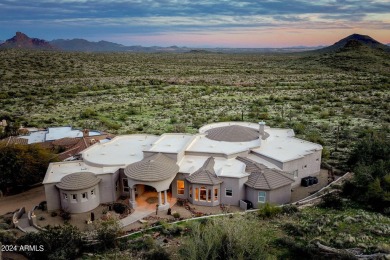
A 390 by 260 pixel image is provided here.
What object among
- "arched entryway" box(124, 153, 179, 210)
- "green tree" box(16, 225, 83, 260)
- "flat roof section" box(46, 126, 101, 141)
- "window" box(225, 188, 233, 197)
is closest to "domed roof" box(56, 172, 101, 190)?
"arched entryway" box(124, 153, 179, 210)

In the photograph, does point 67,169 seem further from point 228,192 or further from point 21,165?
point 228,192

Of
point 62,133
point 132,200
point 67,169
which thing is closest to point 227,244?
point 132,200

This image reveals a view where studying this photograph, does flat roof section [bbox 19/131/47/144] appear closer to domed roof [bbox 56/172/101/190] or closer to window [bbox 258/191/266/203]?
domed roof [bbox 56/172/101/190]

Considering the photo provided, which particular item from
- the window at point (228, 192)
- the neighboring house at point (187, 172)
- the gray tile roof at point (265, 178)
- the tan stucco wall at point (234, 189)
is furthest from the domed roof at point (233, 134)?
the window at point (228, 192)

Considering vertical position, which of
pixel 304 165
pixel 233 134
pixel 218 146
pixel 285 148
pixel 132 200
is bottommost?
pixel 132 200

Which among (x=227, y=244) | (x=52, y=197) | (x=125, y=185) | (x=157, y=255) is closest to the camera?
(x=227, y=244)

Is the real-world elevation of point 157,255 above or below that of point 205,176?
below

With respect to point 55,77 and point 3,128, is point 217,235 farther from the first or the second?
point 55,77

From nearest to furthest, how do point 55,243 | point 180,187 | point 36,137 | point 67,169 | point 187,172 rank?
point 55,243 < point 187,172 < point 180,187 < point 67,169 < point 36,137
